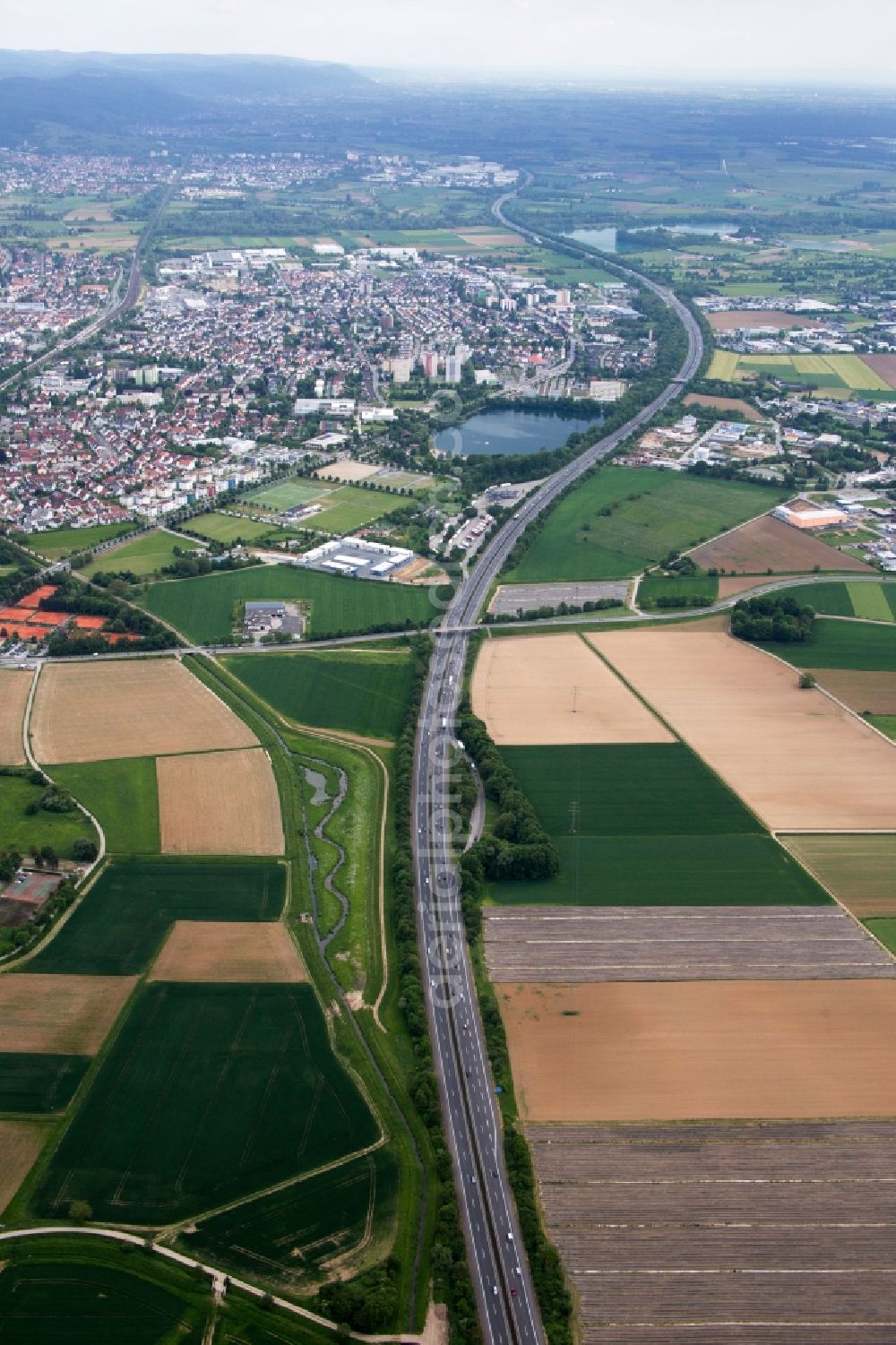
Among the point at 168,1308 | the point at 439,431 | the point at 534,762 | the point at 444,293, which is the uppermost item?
the point at 444,293

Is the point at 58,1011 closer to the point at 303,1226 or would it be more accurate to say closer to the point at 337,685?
the point at 303,1226

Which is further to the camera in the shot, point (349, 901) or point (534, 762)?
point (534, 762)

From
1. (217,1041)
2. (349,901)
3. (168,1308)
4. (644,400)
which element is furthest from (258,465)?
(168,1308)

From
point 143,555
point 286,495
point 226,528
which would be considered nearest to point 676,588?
point 226,528

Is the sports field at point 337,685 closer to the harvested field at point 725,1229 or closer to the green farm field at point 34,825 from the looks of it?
the green farm field at point 34,825

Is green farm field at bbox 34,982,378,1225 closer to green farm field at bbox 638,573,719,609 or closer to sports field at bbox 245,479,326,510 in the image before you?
green farm field at bbox 638,573,719,609

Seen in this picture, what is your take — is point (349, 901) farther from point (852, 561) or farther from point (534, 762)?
point (852, 561)
